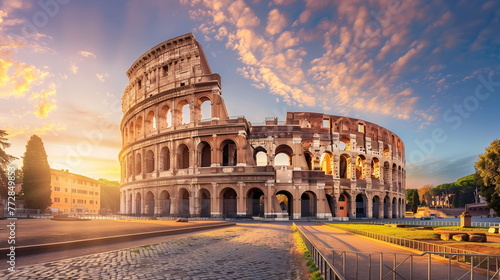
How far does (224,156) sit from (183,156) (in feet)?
17.1

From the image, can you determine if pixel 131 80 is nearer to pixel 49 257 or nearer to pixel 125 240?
pixel 125 240

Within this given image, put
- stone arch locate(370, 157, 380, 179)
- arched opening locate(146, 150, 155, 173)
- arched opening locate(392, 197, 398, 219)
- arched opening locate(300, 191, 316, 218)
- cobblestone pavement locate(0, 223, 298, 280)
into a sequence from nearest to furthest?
cobblestone pavement locate(0, 223, 298, 280)
arched opening locate(300, 191, 316, 218)
arched opening locate(146, 150, 155, 173)
stone arch locate(370, 157, 380, 179)
arched opening locate(392, 197, 398, 219)

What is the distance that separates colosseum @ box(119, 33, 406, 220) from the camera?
32.4 metres

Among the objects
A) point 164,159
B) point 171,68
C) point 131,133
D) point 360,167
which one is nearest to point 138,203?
point 164,159

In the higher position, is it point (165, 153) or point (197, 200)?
point (165, 153)

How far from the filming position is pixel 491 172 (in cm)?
2122

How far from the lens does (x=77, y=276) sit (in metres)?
6.70

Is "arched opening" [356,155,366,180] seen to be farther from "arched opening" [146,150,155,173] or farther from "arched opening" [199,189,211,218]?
"arched opening" [146,150,155,173]

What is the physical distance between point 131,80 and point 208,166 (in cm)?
2049

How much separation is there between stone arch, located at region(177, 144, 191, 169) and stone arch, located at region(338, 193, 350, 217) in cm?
2068

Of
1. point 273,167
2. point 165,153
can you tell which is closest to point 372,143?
point 273,167

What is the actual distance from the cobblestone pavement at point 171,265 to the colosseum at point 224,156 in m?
21.1

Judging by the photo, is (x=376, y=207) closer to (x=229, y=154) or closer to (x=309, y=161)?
(x=309, y=161)

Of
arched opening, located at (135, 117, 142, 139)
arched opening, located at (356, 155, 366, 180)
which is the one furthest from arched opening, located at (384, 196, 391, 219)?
arched opening, located at (135, 117, 142, 139)
